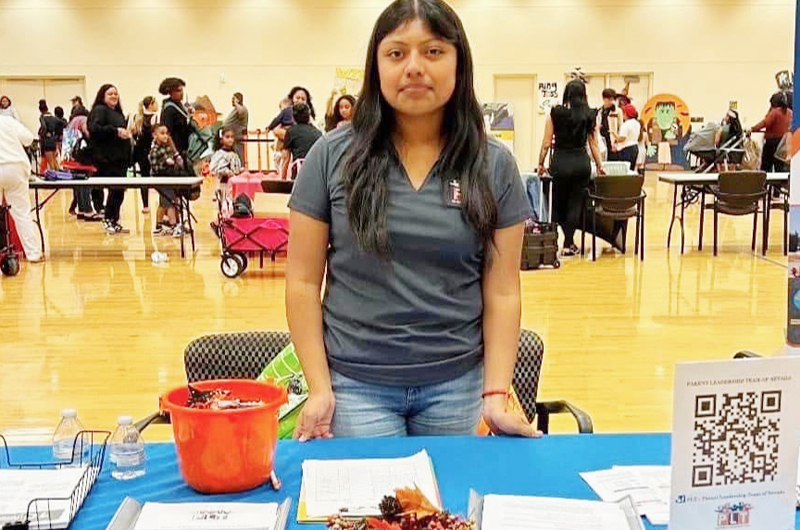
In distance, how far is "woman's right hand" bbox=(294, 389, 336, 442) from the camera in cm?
176

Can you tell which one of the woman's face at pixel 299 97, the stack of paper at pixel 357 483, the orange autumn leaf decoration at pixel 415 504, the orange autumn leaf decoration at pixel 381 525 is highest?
the woman's face at pixel 299 97

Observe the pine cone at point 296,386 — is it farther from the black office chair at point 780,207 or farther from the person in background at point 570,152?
the person in background at point 570,152

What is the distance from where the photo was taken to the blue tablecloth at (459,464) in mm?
1477

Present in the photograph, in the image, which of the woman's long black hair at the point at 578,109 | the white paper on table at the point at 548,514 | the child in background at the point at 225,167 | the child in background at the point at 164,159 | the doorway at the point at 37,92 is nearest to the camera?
the white paper on table at the point at 548,514

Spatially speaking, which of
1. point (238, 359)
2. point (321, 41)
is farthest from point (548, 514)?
point (321, 41)

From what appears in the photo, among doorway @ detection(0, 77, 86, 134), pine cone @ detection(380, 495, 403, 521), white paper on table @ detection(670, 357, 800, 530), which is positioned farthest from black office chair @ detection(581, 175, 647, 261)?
doorway @ detection(0, 77, 86, 134)

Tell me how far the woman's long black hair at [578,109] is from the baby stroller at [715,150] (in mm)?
4856

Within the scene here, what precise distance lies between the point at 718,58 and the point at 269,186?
14.3m

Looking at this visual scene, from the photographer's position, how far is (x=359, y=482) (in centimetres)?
150

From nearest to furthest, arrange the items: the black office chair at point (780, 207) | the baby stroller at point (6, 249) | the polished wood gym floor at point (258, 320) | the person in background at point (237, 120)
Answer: the polished wood gym floor at point (258, 320)
the baby stroller at point (6, 249)
the black office chair at point (780, 207)
the person in background at point (237, 120)

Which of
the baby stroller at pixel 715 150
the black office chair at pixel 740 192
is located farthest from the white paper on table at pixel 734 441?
the baby stroller at pixel 715 150

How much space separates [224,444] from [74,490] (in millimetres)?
251

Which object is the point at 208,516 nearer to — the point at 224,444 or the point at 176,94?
the point at 224,444

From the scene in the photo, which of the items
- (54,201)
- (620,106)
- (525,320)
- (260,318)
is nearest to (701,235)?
(525,320)
